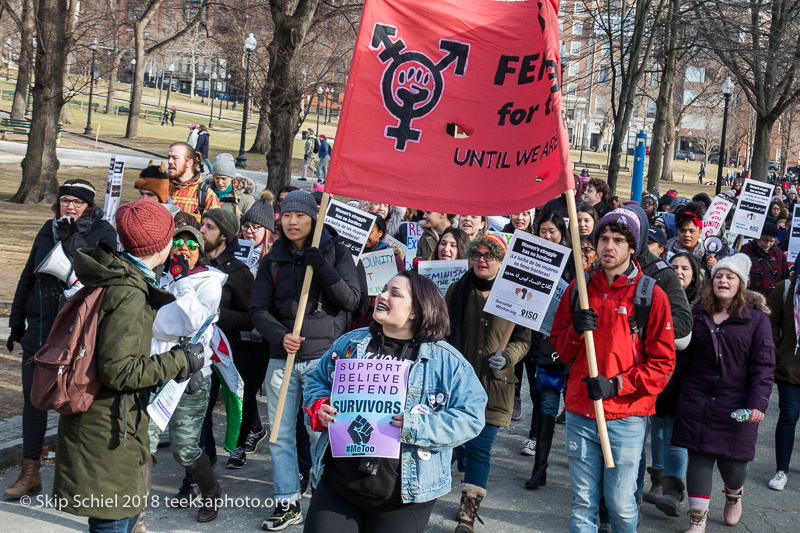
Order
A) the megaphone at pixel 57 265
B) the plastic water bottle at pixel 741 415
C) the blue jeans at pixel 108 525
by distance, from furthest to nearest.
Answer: the megaphone at pixel 57 265, the plastic water bottle at pixel 741 415, the blue jeans at pixel 108 525

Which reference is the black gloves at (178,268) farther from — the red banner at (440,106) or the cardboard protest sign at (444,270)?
the cardboard protest sign at (444,270)

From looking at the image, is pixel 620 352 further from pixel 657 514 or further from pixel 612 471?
pixel 657 514

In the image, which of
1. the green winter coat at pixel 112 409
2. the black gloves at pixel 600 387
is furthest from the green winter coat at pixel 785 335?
the green winter coat at pixel 112 409

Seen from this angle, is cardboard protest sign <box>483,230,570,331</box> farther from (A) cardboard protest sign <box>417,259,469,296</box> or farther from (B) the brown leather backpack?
(B) the brown leather backpack

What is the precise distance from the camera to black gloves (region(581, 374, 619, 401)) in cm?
481

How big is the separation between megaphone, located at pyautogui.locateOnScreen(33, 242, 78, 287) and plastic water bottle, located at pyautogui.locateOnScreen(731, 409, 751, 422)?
4.64 m

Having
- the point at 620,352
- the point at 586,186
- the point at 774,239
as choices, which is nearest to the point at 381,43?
the point at 620,352

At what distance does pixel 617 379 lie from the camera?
16.6 feet

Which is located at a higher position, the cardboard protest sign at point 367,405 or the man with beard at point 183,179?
the man with beard at point 183,179

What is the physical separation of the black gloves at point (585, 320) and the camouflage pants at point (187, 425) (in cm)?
240

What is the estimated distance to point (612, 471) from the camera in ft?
16.8

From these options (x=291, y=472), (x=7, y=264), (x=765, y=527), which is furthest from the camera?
(x=7, y=264)

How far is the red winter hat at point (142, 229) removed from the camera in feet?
14.6

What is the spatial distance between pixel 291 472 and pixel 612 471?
6.94ft
